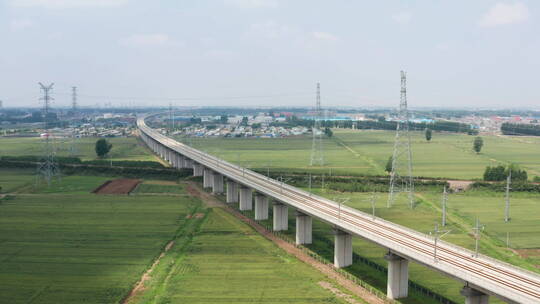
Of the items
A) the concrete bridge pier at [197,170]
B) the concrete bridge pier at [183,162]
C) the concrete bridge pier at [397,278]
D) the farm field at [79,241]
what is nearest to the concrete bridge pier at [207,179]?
the concrete bridge pier at [197,170]

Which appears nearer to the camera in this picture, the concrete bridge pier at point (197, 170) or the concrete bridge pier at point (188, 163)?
the concrete bridge pier at point (197, 170)

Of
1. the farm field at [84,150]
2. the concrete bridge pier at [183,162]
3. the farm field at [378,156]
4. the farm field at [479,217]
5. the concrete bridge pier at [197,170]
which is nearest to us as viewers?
the farm field at [479,217]

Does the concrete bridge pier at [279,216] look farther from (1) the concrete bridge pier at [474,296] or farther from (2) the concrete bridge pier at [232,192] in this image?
(1) the concrete bridge pier at [474,296]

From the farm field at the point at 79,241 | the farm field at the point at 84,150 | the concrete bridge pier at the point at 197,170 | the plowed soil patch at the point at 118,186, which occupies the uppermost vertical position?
the farm field at the point at 84,150

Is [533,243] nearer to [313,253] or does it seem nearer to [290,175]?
[313,253]

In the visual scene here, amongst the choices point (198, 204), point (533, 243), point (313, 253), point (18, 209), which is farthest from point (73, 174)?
point (533, 243)

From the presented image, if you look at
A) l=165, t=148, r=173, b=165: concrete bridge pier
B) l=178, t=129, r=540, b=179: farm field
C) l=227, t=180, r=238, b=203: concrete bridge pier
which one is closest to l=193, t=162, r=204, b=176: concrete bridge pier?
l=178, t=129, r=540, b=179: farm field

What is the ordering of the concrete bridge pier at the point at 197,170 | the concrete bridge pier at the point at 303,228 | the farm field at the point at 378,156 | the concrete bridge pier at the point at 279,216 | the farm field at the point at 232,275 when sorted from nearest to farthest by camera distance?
the farm field at the point at 232,275 < the concrete bridge pier at the point at 303,228 < the concrete bridge pier at the point at 279,216 < the concrete bridge pier at the point at 197,170 < the farm field at the point at 378,156

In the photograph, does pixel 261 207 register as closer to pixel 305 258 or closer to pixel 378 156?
pixel 305 258
